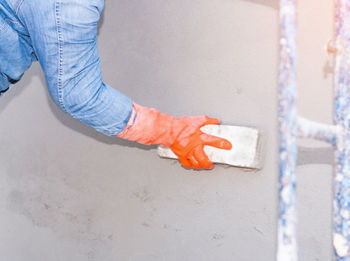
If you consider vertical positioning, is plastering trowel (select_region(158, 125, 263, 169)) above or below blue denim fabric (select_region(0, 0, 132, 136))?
below

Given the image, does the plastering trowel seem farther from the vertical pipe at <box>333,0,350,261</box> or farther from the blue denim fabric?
the vertical pipe at <box>333,0,350,261</box>

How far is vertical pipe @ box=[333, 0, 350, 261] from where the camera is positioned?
0.91m

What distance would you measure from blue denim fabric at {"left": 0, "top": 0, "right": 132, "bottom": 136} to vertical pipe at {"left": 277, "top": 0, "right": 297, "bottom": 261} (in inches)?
28.6

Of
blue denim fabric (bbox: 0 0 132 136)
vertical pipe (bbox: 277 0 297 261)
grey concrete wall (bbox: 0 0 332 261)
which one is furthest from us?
grey concrete wall (bbox: 0 0 332 261)

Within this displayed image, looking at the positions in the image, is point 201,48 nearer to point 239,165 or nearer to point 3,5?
point 239,165

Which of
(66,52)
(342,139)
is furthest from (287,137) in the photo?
(66,52)

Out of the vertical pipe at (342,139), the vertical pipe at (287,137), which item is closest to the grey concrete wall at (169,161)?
the vertical pipe at (342,139)

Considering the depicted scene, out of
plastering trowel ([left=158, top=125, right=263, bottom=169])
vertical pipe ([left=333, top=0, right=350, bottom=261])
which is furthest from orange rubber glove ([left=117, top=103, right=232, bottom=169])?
vertical pipe ([left=333, top=0, right=350, bottom=261])

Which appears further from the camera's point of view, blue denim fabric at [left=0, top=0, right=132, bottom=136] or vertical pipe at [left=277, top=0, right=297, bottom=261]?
blue denim fabric at [left=0, top=0, right=132, bottom=136]

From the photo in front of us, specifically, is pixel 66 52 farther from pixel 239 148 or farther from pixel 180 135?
pixel 239 148

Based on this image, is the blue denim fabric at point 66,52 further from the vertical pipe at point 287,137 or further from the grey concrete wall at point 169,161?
the vertical pipe at point 287,137

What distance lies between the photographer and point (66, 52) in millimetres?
1374

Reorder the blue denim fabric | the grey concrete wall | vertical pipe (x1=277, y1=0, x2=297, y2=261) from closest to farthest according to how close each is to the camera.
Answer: vertical pipe (x1=277, y1=0, x2=297, y2=261) → the blue denim fabric → the grey concrete wall

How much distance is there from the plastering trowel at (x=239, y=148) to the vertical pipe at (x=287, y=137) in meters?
0.80
